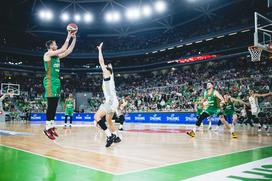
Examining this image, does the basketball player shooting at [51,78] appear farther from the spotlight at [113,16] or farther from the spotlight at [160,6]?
the spotlight at [113,16]

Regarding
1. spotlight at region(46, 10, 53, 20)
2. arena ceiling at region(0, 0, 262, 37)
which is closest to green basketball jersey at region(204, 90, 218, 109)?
Answer: arena ceiling at region(0, 0, 262, 37)

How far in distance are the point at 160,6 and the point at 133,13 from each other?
4.45 m

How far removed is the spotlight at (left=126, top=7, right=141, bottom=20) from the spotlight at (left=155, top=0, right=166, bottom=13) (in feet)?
9.97

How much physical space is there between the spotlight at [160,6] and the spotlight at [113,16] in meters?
6.36

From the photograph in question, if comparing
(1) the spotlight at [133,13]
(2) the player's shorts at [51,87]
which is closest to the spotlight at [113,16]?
(1) the spotlight at [133,13]

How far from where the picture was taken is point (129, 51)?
1593 inches

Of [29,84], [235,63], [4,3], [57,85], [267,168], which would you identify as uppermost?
[4,3]

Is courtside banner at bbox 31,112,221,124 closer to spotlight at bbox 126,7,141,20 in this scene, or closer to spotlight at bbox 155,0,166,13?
spotlight at bbox 155,0,166,13

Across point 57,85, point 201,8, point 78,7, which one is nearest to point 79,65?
point 78,7

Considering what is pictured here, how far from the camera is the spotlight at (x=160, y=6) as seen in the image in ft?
101

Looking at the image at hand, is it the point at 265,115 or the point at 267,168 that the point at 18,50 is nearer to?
the point at 265,115

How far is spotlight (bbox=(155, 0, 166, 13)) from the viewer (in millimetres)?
30688

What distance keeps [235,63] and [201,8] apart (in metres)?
8.52

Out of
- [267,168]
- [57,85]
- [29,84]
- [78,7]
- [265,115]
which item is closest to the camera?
[267,168]
